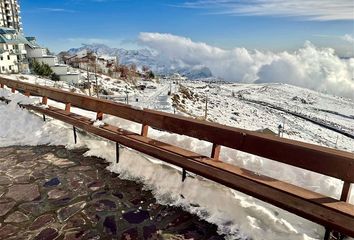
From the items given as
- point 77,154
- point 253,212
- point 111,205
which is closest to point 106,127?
point 77,154

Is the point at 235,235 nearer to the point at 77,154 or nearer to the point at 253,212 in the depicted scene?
the point at 253,212

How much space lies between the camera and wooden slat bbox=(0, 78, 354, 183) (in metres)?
2.97

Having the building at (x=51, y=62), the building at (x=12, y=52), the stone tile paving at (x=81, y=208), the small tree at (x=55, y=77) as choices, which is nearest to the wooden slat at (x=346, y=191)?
the stone tile paving at (x=81, y=208)

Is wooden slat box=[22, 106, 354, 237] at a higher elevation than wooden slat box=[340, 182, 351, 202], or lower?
lower

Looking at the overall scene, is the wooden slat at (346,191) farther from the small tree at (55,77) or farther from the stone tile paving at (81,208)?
the small tree at (55,77)

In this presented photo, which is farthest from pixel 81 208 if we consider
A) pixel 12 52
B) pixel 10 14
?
pixel 10 14

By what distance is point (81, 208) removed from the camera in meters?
4.38

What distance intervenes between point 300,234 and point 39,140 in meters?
5.97

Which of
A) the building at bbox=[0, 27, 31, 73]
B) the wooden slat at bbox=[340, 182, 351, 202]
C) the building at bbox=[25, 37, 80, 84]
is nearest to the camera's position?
the wooden slat at bbox=[340, 182, 351, 202]

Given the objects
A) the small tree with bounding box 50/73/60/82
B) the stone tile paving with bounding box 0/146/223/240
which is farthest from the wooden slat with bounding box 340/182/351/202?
the small tree with bounding box 50/73/60/82

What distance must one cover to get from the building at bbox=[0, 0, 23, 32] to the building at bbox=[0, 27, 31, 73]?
25738 mm

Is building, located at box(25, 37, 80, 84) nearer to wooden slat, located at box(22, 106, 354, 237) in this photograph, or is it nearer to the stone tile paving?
the stone tile paving

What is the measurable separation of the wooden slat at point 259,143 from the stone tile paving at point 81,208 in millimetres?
1026

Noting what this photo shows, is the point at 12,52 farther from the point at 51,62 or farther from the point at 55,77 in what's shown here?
the point at 55,77
